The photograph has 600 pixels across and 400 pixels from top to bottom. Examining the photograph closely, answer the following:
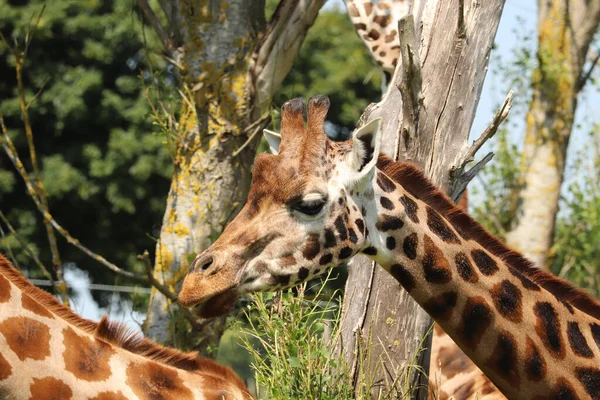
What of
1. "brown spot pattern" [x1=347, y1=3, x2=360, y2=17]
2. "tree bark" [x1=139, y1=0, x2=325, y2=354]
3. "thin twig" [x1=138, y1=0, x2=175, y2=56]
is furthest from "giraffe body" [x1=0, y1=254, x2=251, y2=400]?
"brown spot pattern" [x1=347, y1=3, x2=360, y2=17]

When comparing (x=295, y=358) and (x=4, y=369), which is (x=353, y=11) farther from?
(x=4, y=369)

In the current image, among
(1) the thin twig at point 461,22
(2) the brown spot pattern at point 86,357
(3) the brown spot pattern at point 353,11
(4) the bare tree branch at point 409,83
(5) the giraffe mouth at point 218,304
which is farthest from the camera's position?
(3) the brown spot pattern at point 353,11

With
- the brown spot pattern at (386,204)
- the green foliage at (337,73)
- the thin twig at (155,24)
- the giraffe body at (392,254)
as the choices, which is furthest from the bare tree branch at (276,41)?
the green foliage at (337,73)

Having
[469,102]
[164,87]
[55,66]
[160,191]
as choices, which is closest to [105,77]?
[55,66]

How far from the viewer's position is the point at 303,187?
407 centimetres

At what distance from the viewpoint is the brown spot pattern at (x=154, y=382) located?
4477 mm

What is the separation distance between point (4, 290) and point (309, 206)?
4.77ft

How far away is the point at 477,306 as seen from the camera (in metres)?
4.18

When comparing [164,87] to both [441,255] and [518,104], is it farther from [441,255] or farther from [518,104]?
[518,104]

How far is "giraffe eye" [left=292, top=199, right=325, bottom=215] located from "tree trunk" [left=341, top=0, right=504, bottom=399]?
0.84m

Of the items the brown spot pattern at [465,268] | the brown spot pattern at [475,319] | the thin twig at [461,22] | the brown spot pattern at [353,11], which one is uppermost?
the brown spot pattern at [353,11]

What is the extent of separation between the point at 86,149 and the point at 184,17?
367 inches

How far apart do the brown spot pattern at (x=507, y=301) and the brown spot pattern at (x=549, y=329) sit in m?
0.09

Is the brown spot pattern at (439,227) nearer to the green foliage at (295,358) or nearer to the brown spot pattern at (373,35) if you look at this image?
the green foliage at (295,358)
